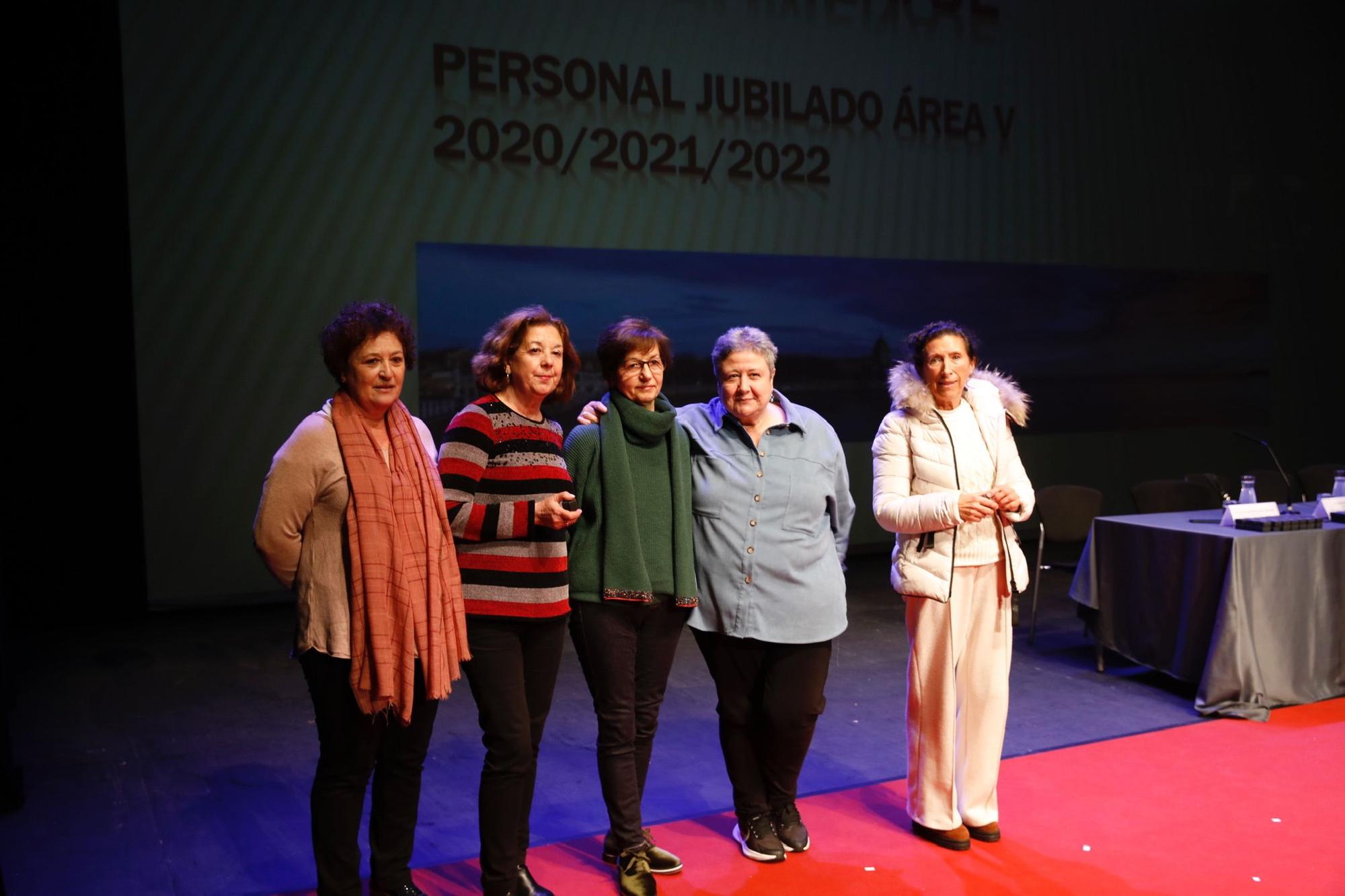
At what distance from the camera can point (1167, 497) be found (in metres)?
6.67

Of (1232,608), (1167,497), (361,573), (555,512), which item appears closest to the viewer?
(361,573)

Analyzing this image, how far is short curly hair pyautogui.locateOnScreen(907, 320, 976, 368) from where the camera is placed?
10.7 ft

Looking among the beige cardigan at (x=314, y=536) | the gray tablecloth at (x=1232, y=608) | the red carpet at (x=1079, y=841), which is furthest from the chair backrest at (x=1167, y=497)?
the beige cardigan at (x=314, y=536)

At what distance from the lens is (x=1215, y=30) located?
33.4 ft

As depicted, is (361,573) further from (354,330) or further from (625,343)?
(625,343)

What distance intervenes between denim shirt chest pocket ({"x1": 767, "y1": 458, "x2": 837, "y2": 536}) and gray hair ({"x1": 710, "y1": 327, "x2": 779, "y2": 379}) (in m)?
0.27

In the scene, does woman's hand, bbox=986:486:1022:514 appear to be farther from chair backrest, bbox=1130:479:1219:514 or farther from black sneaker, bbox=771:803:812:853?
chair backrest, bbox=1130:479:1219:514

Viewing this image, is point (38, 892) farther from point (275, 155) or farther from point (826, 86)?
point (826, 86)

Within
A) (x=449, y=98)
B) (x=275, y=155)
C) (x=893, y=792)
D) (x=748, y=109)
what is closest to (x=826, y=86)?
(x=748, y=109)

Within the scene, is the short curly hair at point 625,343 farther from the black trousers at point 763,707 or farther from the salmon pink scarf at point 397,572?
the black trousers at point 763,707

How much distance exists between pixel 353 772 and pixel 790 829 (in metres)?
1.30

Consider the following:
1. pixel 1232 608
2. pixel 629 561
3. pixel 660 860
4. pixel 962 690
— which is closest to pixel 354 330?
pixel 629 561

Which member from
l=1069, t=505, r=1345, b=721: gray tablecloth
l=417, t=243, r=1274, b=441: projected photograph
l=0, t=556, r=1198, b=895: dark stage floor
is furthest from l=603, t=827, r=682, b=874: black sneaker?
l=417, t=243, r=1274, b=441: projected photograph

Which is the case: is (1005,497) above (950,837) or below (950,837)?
above
